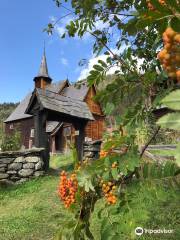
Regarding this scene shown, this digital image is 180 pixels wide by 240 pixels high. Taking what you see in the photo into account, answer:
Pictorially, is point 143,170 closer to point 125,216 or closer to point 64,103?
point 125,216

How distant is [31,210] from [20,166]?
3.96 meters

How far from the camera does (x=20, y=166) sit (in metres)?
11.5

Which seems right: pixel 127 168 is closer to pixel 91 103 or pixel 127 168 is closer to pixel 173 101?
pixel 173 101

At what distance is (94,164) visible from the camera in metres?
1.57

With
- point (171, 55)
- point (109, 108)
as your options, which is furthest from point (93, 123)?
point (171, 55)

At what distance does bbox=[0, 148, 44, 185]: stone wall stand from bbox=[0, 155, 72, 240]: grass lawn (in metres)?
0.52

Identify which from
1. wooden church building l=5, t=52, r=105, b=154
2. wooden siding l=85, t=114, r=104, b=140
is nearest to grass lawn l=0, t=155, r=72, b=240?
wooden church building l=5, t=52, r=105, b=154

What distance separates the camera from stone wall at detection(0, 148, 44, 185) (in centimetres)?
1127

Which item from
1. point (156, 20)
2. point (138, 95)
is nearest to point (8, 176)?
point (138, 95)

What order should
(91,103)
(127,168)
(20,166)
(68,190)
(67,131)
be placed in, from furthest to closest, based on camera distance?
1. (91,103)
2. (67,131)
3. (20,166)
4. (68,190)
5. (127,168)

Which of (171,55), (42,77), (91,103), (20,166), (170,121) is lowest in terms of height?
(20,166)

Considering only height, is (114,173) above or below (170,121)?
below

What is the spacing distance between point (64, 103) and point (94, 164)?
1300 cm

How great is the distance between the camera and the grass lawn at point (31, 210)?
19.9ft
